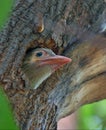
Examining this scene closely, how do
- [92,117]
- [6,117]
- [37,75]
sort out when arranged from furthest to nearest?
1. [92,117]
2. [37,75]
3. [6,117]

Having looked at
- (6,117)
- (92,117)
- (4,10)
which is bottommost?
(92,117)

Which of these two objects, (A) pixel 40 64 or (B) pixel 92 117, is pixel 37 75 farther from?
(B) pixel 92 117

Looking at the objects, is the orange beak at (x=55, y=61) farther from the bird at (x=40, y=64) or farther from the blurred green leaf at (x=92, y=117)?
the blurred green leaf at (x=92, y=117)

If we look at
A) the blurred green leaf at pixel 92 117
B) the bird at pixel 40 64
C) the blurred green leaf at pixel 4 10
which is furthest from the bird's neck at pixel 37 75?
the blurred green leaf at pixel 92 117

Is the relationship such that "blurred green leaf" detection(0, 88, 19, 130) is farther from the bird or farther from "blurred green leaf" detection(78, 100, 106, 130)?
"blurred green leaf" detection(78, 100, 106, 130)

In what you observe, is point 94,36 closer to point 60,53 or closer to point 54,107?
point 60,53

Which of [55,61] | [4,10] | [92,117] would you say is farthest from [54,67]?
[92,117]

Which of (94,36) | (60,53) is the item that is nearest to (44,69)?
(60,53)
